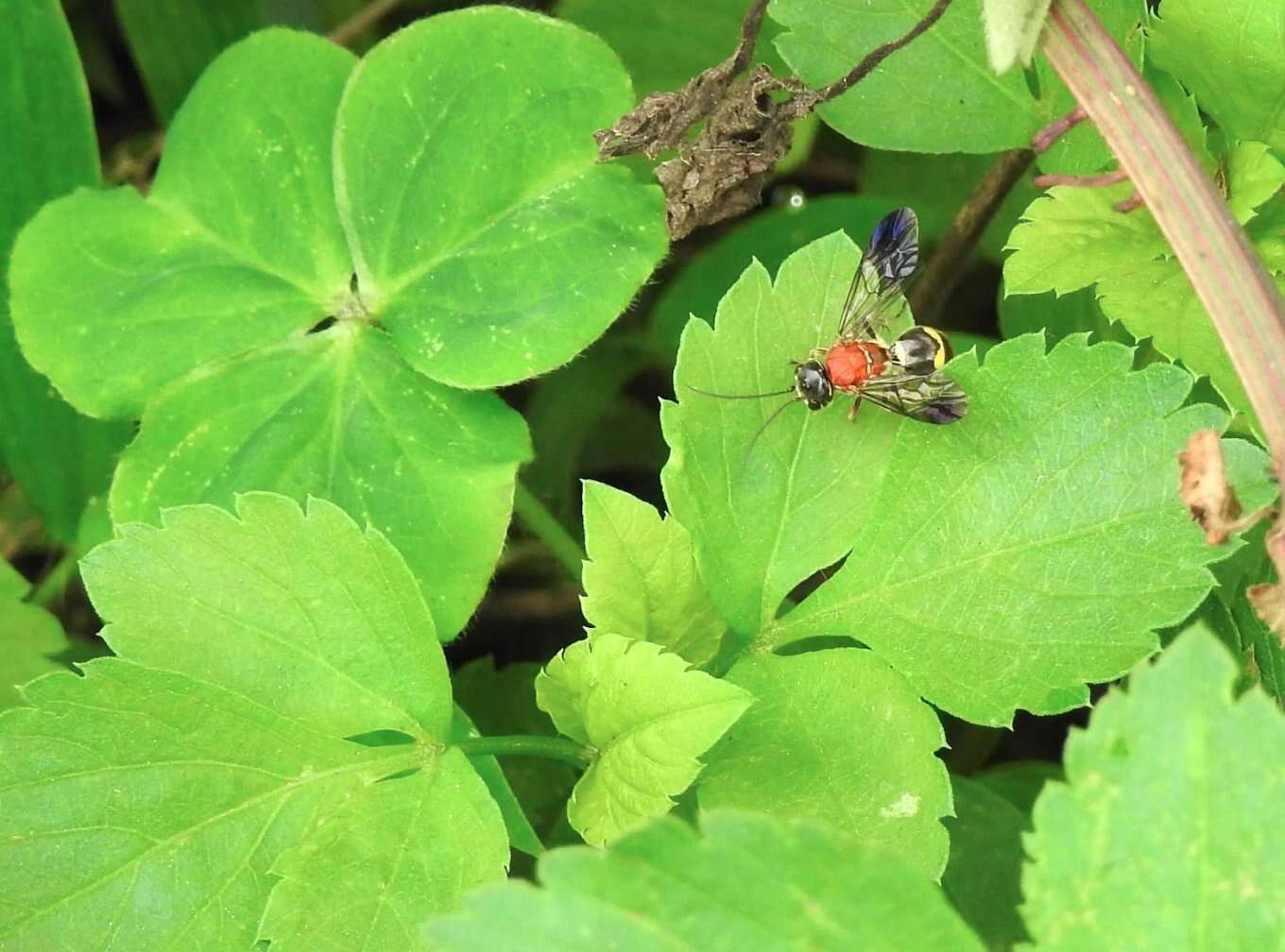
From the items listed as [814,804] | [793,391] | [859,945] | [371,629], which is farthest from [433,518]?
[859,945]

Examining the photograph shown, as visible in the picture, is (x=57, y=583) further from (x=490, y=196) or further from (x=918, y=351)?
(x=918, y=351)

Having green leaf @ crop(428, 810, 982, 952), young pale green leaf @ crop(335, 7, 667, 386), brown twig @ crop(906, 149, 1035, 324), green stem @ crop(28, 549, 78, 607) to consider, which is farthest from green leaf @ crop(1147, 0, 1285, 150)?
green stem @ crop(28, 549, 78, 607)

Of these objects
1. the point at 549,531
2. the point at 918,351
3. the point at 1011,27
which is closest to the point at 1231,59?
the point at 1011,27

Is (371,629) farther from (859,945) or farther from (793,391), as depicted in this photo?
(859,945)

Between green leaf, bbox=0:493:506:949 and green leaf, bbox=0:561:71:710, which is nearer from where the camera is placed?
green leaf, bbox=0:493:506:949

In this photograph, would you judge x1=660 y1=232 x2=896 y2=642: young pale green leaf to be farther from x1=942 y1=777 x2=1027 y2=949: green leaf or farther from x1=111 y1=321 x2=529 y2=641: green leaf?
x1=942 y1=777 x2=1027 y2=949: green leaf

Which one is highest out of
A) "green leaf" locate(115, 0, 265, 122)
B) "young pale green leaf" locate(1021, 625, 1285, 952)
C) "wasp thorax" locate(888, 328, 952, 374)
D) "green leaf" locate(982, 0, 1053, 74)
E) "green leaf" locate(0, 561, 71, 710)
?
"green leaf" locate(982, 0, 1053, 74)
